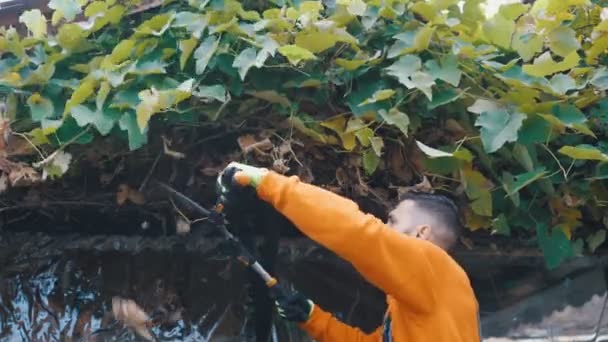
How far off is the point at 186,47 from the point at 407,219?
32.7 inches

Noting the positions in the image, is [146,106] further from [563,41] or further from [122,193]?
[563,41]

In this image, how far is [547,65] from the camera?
2100 millimetres

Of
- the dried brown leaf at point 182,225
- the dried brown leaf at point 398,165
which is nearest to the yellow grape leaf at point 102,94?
the dried brown leaf at point 182,225

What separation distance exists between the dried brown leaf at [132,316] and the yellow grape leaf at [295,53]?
0.97 m

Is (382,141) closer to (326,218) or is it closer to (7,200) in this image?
(326,218)

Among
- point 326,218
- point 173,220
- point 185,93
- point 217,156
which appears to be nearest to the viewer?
point 326,218

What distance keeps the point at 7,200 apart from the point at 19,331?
0.45m

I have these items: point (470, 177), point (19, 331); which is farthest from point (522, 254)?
point (19, 331)

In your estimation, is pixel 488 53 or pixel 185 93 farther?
pixel 488 53

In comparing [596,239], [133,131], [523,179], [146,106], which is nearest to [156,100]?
[146,106]

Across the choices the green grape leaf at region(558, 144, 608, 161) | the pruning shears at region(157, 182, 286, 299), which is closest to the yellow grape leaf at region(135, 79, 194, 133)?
the pruning shears at region(157, 182, 286, 299)

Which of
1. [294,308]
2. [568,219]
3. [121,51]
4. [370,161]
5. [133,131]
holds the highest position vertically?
[121,51]

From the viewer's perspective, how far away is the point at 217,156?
2.32m

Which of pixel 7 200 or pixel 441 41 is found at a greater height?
pixel 441 41
